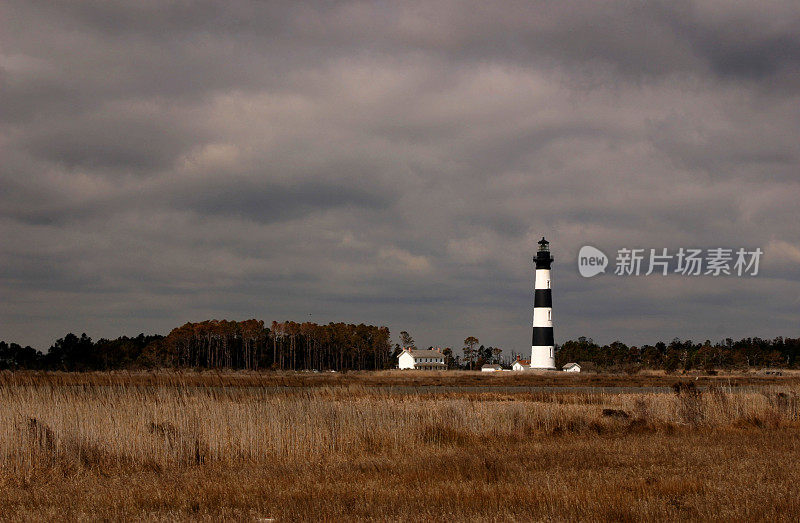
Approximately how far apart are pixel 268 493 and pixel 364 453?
5.69 m

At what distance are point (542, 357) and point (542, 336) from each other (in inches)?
169

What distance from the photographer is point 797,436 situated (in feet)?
68.9

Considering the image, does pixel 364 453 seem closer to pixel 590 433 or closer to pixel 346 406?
pixel 346 406

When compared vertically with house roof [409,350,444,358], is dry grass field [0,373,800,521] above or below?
above

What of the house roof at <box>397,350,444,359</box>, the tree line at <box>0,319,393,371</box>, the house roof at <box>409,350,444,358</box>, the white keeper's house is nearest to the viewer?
the tree line at <box>0,319,393,371</box>

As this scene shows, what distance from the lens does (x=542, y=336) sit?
307 ft

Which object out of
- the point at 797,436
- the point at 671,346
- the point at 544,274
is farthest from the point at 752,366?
the point at 797,436

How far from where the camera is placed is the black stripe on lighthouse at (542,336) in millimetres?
93250

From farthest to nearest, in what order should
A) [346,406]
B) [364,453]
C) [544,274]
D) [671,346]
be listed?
[671,346], [544,274], [346,406], [364,453]

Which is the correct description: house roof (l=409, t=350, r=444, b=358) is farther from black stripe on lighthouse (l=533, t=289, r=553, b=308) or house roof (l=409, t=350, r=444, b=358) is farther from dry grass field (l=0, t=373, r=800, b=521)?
dry grass field (l=0, t=373, r=800, b=521)

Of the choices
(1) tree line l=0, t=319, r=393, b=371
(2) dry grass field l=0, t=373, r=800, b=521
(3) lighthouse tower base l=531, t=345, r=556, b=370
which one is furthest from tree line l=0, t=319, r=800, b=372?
(2) dry grass field l=0, t=373, r=800, b=521

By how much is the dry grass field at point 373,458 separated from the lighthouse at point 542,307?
216 feet

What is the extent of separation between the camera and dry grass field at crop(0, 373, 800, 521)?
447 inches

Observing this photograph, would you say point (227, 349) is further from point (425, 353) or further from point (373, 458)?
point (373, 458)
